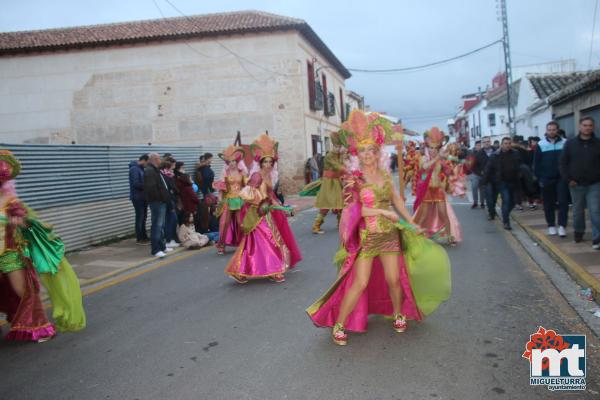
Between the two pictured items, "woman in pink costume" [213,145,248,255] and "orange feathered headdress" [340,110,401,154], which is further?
"woman in pink costume" [213,145,248,255]

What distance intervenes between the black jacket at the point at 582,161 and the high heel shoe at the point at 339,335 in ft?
16.2

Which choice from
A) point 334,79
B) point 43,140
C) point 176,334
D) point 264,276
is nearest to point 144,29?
point 43,140

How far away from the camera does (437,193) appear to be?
9.38m

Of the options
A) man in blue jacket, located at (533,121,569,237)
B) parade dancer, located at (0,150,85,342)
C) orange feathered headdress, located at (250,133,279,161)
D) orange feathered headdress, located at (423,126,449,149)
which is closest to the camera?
parade dancer, located at (0,150,85,342)

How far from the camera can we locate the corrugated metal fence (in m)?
10.0

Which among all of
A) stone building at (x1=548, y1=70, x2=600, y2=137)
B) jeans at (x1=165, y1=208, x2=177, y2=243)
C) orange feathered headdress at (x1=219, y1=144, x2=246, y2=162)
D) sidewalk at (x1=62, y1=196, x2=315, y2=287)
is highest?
stone building at (x1=548, y1=70, x2=600, y2=137)

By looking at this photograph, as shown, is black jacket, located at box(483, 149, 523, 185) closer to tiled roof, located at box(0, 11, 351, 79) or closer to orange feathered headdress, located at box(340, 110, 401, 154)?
orange feathered headdress, located at box(340, 110, 401, 154)

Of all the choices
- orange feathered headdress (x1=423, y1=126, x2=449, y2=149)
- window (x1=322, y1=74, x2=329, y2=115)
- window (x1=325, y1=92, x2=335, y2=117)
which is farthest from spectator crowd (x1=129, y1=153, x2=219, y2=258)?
window (x1=325, y1=92, x2=335, y2=117)

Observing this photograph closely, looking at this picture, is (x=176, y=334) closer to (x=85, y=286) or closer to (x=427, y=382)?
(x=427, y=382)

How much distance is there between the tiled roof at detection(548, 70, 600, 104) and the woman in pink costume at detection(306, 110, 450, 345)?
8942 mm

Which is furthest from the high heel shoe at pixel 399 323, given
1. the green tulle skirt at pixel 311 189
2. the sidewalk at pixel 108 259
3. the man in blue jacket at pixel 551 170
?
the green tulle skirt at pixel 311 189

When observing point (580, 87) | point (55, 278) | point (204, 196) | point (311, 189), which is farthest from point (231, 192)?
point (580, 87)

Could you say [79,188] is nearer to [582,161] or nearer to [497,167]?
[497,167]

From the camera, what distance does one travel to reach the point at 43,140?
25016 millimetres
